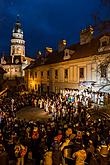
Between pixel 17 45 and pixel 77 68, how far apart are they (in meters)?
64.1

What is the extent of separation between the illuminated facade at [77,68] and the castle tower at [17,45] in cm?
3742

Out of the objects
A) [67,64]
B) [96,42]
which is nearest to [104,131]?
[96,42]

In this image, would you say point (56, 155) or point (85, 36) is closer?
point (56, 155)

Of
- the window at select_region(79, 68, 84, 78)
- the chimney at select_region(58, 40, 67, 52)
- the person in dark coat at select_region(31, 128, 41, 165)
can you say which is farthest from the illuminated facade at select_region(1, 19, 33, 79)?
the person in dark coat at select_region(31, 128, 41, 165)

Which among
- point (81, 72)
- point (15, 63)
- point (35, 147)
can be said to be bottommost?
point (35, 147)

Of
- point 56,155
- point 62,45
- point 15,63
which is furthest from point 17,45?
point 56,155

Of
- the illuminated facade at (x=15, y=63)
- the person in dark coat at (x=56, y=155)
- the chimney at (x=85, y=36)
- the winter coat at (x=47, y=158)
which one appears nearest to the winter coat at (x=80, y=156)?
the person in dark coat at (x=56, y=155)

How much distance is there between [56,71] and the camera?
42.0 metres

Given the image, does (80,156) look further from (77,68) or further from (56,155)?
(77,68)

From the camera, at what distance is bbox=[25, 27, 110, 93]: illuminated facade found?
99.6 ft

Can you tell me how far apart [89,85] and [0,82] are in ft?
56.6

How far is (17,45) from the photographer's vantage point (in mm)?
95812

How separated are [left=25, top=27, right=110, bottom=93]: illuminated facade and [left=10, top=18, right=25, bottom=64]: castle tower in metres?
37.4

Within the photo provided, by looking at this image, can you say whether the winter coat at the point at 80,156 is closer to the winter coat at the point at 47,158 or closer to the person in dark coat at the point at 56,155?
the person in dark coat at the point at 56,155
